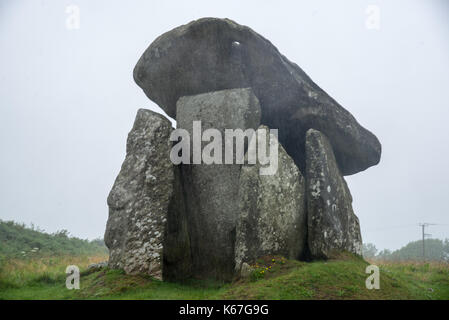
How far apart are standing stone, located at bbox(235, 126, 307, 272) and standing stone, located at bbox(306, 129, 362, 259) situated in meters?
0.25

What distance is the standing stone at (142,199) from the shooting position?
7895 millimetres

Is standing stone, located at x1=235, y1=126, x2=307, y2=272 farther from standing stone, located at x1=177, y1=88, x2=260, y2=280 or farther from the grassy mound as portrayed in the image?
the grassy mound

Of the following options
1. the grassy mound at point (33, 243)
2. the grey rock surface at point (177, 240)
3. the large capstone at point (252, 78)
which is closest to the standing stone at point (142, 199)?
the grey rock surface at point (177, 240)

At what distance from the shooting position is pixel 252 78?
10320mm

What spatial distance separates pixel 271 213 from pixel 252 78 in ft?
12.6

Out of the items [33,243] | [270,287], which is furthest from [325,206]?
[33,243]

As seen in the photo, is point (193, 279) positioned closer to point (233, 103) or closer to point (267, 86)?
point (233, 103)

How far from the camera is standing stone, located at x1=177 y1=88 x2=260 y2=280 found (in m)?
9.04

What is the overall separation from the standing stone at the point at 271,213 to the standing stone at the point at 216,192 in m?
0.93

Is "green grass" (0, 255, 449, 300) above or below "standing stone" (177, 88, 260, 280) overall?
below

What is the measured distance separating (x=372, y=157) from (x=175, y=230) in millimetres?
6086

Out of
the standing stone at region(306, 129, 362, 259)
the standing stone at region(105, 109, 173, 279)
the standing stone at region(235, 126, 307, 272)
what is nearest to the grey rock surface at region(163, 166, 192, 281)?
the standing stone at region(105, 109, 173, 279)

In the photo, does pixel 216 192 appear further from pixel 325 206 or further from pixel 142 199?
pixel 325 206

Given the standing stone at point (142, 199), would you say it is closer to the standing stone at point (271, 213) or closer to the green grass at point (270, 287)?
the green grass at point (270, 287)
